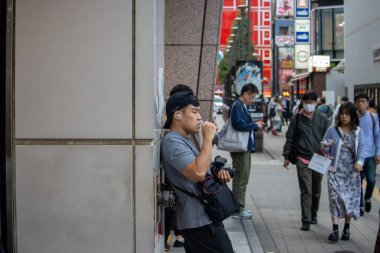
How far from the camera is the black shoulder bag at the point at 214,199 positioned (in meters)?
4.29

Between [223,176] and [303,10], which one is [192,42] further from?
[303,10]

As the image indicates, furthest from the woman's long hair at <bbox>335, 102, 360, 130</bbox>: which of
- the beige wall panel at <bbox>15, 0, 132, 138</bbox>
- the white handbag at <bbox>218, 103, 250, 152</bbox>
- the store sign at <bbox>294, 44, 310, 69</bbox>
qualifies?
the store sign at <bbox>294, 44, 310, 69</bbox>

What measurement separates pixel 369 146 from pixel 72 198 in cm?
701

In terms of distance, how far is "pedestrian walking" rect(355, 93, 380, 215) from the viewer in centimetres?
1013

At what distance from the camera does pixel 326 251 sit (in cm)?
771

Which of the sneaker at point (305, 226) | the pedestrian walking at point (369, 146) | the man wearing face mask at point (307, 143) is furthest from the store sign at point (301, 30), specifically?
the sneaker at point (305, 226)

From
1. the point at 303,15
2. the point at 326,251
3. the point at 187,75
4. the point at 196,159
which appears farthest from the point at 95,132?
the point at 303,15

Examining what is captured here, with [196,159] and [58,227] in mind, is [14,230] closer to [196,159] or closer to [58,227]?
[58,227]

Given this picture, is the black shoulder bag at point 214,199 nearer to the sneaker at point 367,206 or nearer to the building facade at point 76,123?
the building facade at point 76,123

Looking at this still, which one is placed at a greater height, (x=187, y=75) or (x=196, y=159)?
(x=187, y=75)

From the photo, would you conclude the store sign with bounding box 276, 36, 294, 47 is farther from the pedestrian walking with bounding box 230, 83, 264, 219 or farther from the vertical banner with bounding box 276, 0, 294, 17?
the pedestrian walking with bounding box 230, 83, 264, 219

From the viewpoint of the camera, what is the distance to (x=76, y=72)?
166 inches

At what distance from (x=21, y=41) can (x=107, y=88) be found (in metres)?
0.63

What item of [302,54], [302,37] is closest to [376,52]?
[302,37]
